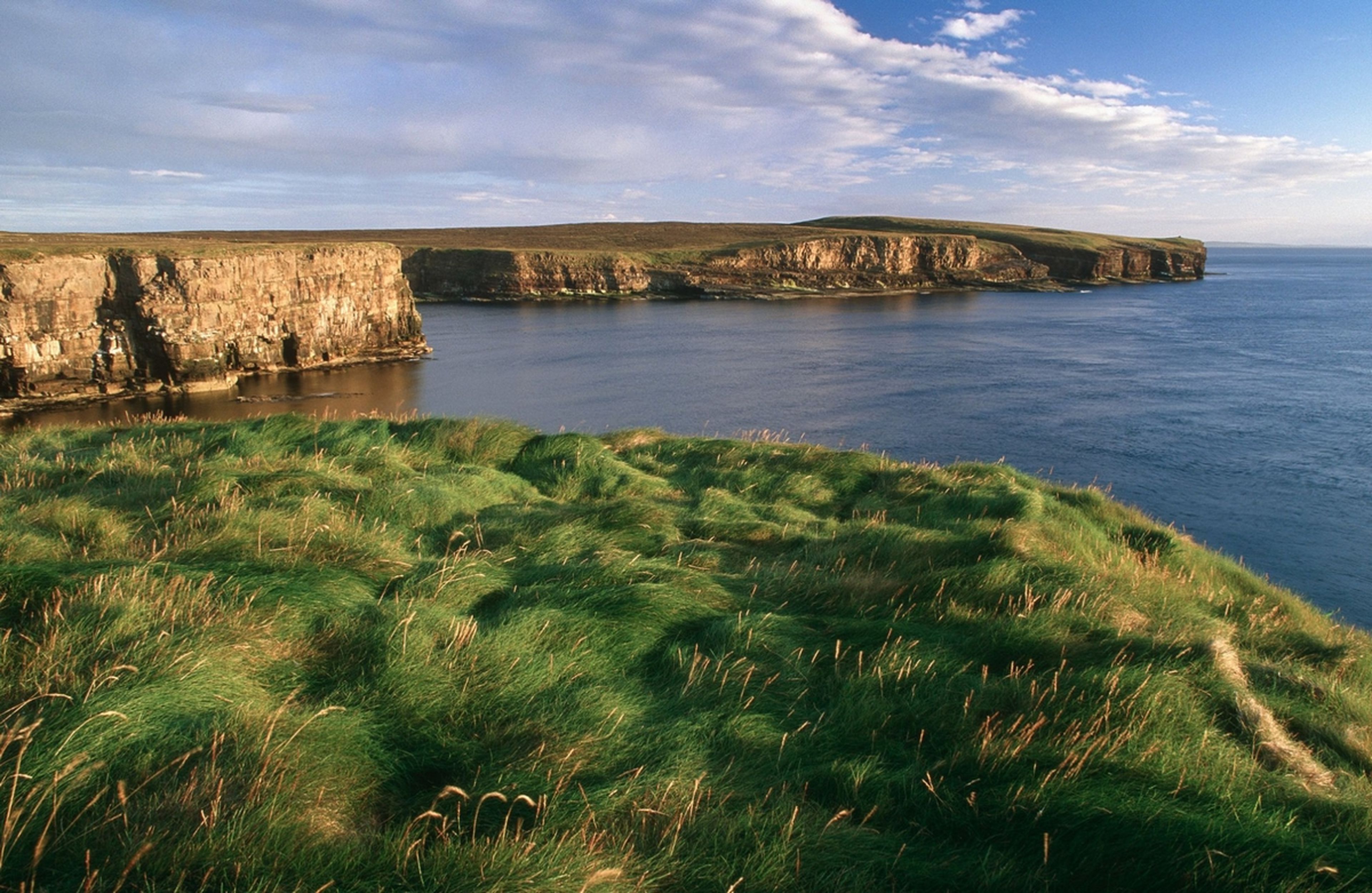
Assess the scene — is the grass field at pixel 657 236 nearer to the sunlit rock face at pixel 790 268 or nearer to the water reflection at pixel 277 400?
the sunlit rock face at pixel 790 268

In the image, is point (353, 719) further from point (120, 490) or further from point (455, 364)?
point (455, 364)

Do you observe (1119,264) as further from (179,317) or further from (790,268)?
(179,317)

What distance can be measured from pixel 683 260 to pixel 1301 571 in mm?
96236

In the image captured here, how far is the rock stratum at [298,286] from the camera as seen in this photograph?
38625 mm

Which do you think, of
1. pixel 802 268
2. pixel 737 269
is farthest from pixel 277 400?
pixel 802 268

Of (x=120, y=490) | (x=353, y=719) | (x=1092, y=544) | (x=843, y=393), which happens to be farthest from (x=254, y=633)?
(x=843, y=393)

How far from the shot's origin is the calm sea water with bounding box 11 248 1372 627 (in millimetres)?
23156

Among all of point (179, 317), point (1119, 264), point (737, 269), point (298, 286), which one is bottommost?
point (179, 317)

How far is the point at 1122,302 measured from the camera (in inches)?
3622

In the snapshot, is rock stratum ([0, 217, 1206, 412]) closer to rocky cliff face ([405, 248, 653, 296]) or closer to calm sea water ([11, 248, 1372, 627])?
rocky cliff face ([405, 248, 653, 296])

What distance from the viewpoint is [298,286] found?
50.5 m

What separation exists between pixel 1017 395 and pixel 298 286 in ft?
139

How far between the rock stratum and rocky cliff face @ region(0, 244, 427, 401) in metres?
0.07

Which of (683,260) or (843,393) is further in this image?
(683,260)
